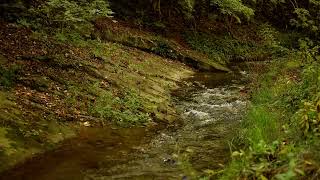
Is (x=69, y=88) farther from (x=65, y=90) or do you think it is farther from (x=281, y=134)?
(x=281, y=134)

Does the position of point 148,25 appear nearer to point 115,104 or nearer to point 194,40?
point 194,40

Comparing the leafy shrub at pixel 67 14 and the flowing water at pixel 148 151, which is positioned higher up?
the leafy shrub at pixel 67 14

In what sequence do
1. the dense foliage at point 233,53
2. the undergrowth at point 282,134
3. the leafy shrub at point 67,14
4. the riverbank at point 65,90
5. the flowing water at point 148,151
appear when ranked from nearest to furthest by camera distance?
the undergrowth at point 282,134 < the dense foliage at point 233,53 < the flowing water at point 148,151 < the riverbank at point 65,90 < the leafy shrub at point 67,14

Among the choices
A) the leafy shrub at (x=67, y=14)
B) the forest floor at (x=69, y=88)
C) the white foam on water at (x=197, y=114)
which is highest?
the leafy shrub at (x=67, y=14)

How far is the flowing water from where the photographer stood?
258 inches

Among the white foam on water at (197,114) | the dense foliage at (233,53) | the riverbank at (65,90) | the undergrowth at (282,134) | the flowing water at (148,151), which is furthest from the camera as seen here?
the white foam on water at (197,114)

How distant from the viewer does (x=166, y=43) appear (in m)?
17.9

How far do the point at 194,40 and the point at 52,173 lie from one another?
14.4 meters

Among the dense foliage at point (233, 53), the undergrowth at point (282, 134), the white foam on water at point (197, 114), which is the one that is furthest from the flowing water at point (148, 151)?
the dense foliage at point (233, 53)

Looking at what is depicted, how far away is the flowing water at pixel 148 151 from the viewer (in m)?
6.54

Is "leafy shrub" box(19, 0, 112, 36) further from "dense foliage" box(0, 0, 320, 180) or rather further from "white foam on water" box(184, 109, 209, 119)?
"white foam on water" box(184, 109, 209, 119)

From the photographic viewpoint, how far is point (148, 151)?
25.9 feet

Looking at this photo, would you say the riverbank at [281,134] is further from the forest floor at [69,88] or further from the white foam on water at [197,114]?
the forest floor at [69,88]

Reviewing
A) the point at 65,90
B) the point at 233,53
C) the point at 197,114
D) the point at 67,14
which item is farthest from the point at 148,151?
the point at 233,53
